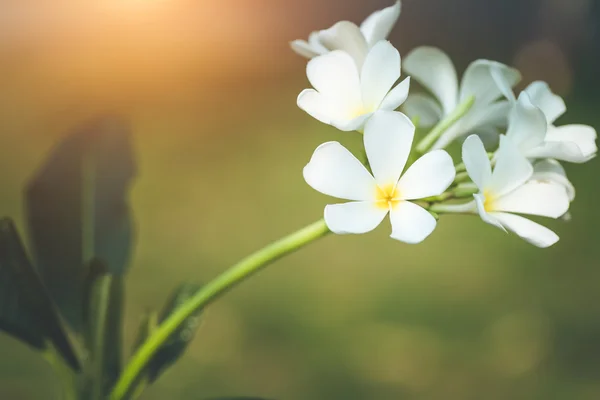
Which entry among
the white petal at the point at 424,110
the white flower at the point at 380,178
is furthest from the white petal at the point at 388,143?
the white petal at the point at 424,110

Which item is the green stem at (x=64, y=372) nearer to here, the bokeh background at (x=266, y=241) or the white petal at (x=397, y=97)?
the bokeh background at (x=266, y=241)

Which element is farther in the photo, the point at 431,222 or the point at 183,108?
the point at 183,108

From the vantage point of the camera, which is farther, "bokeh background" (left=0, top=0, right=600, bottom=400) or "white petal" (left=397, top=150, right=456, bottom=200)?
"bokeh background" (left=0, top=0, right=600, bottom=400)

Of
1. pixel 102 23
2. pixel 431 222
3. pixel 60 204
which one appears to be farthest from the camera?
pixel 102 23

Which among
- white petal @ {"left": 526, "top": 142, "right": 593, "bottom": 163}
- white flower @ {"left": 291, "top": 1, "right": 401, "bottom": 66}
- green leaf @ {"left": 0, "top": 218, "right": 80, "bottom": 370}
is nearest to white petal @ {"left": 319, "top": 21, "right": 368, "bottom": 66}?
white flower @ {"left": 291, "top": 1, "right": 401, "bottom": 66}

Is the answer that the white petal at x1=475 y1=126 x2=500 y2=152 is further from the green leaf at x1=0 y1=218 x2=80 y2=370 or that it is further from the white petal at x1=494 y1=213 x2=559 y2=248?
the green leaf at x1=0 y1=218 x2=80 y2=370

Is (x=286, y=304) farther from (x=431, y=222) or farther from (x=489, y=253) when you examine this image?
(x=431, y=222)

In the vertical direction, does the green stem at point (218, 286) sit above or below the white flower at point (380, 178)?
below

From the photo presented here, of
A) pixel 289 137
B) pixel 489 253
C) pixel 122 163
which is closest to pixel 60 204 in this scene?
pixel 122 163
